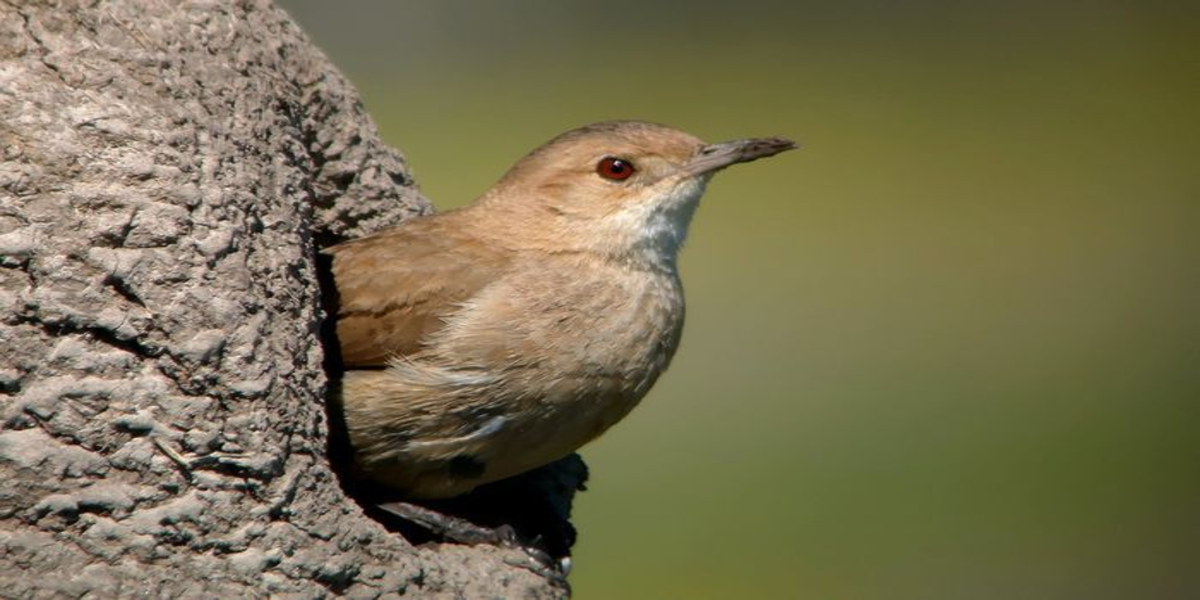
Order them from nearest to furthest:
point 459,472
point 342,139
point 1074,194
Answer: point 459,472 < point 342,139 < point 1074,194

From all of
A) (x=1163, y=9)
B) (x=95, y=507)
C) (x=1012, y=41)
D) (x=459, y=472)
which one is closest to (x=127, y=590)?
(x=95, y=507)

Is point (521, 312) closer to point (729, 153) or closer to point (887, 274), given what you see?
point (729, 153)

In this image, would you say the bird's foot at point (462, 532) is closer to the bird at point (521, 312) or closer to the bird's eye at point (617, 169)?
the bird at point (521, 312)

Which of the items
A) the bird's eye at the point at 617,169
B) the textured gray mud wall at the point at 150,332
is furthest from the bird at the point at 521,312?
the textured gray mud wall at the point at 150,332

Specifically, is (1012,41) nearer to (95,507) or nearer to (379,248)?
(379,248)

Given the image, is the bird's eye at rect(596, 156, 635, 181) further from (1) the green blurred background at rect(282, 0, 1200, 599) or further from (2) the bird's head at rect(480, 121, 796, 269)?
(1) the green blurred background at rect(282, 0, 1200, 599)

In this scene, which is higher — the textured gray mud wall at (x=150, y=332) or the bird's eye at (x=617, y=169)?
the bird's eye at (x=617, y=169)

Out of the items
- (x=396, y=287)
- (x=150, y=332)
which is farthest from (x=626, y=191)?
(x=150, y=332)
